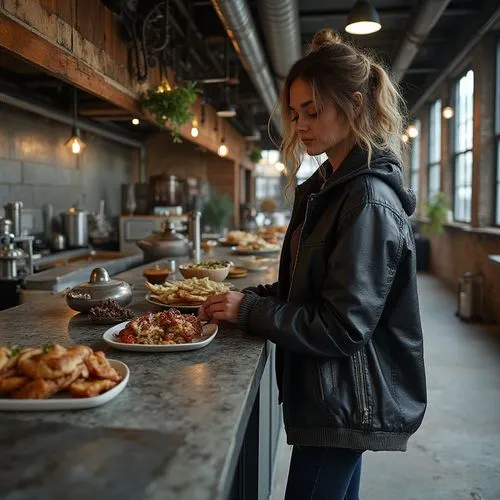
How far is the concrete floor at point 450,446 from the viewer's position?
2953mm

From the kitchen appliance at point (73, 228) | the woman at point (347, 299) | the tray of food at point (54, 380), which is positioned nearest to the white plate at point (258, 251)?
the kitchen appliance at point (73, 228)

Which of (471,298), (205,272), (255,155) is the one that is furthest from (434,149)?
(205,272)

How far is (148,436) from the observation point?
3.34 feet

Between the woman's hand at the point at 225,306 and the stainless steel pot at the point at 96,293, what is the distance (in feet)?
1.57

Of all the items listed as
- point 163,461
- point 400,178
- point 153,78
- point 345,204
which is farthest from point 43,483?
point 153,78

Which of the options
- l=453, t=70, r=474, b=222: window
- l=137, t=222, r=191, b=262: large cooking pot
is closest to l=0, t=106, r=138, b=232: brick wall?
l=137, t=222, r=191, b=262: large cooking pot

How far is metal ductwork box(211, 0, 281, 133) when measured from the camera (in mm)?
4379

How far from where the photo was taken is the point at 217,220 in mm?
11219

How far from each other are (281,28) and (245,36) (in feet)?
1.12

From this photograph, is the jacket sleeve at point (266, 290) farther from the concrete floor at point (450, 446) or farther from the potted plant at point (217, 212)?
the potted plant at point (217, 212)

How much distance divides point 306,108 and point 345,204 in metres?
0.30

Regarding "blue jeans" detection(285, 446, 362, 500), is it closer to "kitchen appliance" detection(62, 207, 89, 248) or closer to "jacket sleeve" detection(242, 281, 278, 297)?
"jacket sleeve" detection(242, 281, 278, 297)

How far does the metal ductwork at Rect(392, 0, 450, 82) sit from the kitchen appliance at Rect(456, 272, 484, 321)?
9.45ft

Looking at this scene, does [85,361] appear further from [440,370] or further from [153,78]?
[153,78]
